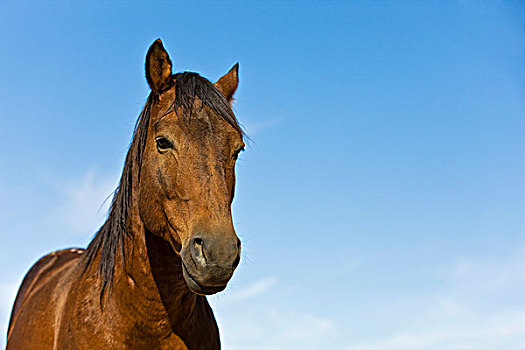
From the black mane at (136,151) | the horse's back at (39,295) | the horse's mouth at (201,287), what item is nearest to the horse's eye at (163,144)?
the black mane at (136,151)

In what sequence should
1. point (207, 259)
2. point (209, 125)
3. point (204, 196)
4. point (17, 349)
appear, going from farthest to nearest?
point (17, 349) → point (209, 125) → point (204, 196) → point (207, 259)

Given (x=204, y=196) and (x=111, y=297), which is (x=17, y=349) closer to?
(x=111, y=297)

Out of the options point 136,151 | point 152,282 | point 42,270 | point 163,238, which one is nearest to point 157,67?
point 136,151

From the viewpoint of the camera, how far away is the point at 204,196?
318 centimetres

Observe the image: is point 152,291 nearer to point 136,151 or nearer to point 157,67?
point 136,151

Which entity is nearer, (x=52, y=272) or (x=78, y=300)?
(x=78, y=300)

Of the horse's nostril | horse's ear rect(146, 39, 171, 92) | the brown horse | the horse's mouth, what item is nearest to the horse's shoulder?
the brown horse

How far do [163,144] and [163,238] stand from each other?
63 cm

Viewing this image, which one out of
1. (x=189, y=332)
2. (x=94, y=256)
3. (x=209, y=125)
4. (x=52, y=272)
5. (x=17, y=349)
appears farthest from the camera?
(x=52, y=272)

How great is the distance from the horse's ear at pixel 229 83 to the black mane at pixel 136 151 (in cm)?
47

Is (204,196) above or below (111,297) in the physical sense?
above

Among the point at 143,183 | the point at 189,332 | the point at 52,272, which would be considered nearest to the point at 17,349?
the point at 52,272

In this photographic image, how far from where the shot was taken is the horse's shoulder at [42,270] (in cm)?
532

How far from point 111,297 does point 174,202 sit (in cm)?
93
